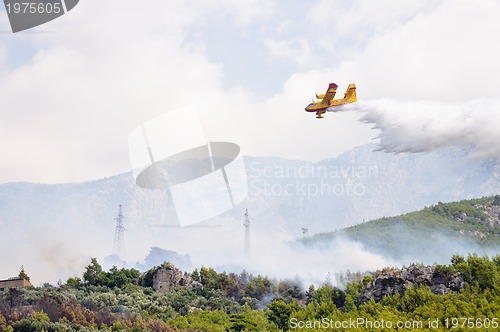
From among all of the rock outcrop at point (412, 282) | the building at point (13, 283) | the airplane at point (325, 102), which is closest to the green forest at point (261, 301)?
the rock outcrop at point (412, 282)

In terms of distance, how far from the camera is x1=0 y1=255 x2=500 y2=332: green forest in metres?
48.4

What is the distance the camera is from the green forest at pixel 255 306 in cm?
4841

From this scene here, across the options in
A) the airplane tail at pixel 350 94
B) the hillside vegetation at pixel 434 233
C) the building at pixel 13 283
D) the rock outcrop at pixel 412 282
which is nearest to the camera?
the rock outcrop at pixel 412 282

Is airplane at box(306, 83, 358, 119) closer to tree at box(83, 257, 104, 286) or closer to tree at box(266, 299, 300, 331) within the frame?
tree at box(266, 299, 300, 331)

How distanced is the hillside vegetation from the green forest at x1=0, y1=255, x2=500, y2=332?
212ft

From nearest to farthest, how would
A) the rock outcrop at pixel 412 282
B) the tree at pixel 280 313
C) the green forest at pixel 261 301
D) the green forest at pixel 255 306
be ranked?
1. the green forest at pixel 255 306
2. the green forest at pixel 261 301
3. the rock outcrop at pixel 412 282
4. the tree at pixel 280 313

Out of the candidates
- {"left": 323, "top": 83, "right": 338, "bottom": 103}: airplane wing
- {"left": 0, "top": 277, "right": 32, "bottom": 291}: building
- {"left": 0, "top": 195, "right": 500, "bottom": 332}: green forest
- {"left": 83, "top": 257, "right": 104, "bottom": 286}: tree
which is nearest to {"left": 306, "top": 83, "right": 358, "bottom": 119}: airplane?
{"left": 323, "top": 83, "right": 338, "bottom": 103}: airplane wing

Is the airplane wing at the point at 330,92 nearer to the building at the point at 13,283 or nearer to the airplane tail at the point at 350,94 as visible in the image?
the airplane tail at the point at 350,94

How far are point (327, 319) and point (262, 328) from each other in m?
6.11

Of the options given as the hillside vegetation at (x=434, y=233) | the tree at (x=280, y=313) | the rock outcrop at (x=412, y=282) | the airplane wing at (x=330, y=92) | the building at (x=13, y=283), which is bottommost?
the tree at (x=280, y=313)

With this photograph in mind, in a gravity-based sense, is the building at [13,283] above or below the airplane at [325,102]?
below

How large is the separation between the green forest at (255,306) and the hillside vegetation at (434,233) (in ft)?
212

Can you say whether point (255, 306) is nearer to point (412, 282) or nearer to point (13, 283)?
point (412, 282)

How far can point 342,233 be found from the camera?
161625mm
